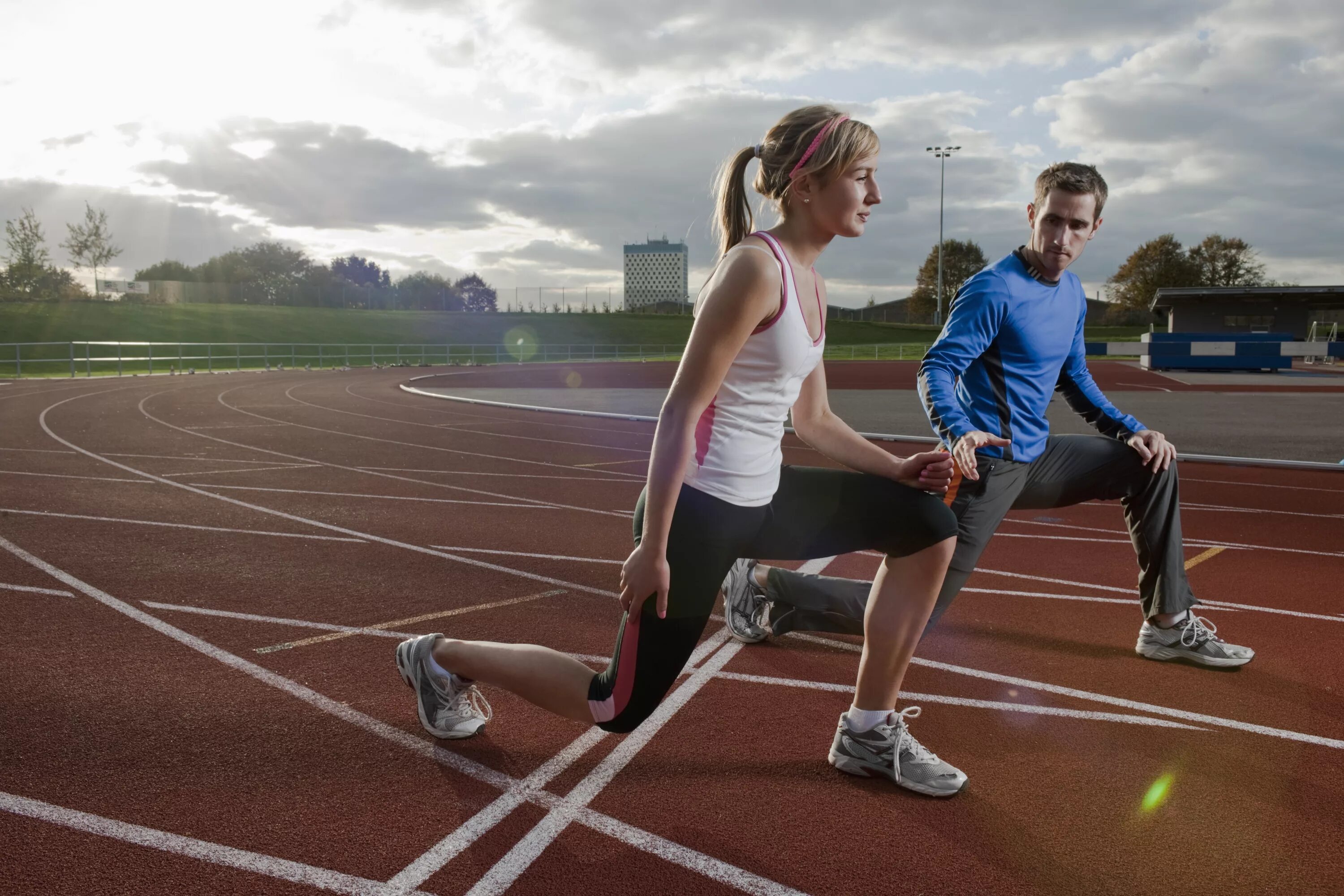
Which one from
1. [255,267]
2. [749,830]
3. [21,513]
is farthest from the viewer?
[255,267]

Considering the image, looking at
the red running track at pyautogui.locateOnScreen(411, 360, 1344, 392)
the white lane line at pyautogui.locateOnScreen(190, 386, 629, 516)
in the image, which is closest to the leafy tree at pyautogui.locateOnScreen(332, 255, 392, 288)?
the red running track at pyautogui.locateOnScreen(411, 360, 1344, 392)

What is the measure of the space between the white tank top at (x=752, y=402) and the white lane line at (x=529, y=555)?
3341 mm

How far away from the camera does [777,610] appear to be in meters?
4.07

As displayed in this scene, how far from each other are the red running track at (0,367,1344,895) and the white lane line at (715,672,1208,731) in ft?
0.06

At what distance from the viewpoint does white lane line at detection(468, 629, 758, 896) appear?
7.66ft

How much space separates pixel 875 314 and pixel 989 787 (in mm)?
94358

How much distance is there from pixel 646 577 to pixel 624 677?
0.35m

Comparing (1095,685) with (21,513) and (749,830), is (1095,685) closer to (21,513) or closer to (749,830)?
(749,830)

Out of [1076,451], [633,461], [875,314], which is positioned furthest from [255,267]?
[1076,451]

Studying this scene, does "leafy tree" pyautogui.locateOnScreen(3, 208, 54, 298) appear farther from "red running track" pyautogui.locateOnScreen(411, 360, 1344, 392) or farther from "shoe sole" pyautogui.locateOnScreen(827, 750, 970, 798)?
"shoe sole" pyautogui.locateOnScreen(827, 750, 970, 798)

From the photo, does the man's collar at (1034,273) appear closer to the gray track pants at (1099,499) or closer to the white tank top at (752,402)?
the gray track pants at (1099,499)

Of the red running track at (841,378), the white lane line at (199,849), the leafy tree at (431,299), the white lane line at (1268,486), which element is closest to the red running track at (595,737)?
the white lane line at (199,849)

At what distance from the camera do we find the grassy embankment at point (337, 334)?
43750mm

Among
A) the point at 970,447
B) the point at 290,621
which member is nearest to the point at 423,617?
the point at 290,621
